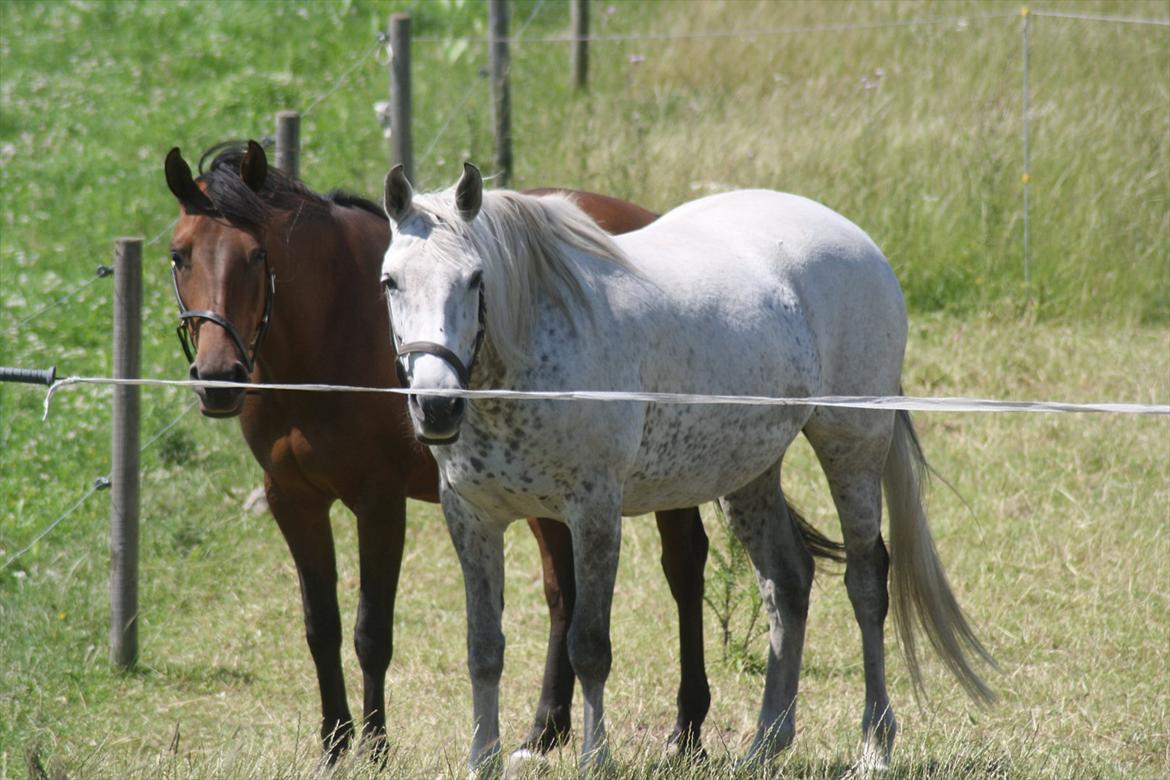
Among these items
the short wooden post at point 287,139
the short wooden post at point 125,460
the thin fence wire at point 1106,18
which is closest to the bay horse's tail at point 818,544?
the short wooden post at point 125,460

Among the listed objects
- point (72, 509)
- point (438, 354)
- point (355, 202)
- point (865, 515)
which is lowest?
point (72, 509)

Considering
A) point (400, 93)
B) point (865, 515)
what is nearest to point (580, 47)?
point (400, 93)

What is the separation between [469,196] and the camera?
11.7ft

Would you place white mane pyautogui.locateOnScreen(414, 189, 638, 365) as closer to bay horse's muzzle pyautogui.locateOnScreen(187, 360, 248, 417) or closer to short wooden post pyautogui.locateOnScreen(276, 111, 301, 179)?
bay horse's muzzle pyautogui.locateOnScreen(187, 360, 248, 417)

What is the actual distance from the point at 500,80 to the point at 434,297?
6.17 metres

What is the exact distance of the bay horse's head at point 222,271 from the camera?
3990 mm

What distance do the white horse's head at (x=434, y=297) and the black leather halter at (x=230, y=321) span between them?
677mm

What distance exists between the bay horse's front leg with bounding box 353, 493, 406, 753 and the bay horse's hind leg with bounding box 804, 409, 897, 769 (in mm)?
1466

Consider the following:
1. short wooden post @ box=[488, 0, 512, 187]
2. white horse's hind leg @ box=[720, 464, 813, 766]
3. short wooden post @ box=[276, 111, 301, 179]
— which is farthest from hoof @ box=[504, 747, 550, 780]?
short wooden post @ box=[488, 0, 512, 187]

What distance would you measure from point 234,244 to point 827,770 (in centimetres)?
242

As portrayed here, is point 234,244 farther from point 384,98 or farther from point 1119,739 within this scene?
point 384,98

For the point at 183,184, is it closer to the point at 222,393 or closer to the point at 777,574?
the point at 222,393

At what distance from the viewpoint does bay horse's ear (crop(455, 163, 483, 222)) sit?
11.6 ft

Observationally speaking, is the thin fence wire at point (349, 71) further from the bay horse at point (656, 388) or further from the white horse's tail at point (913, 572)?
the white horse's tail at point (913, 572)
